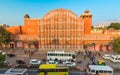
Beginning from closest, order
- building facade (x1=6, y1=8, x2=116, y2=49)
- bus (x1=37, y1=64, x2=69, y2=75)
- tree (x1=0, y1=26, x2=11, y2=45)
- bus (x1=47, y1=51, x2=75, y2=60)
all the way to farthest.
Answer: bus (x1=37, y1=64, x2=69, y2=75) < bus (x1=47, y1=51, x2=75, y2=60) < tree (x1=0, y1=26, x2=11, y2=45) < building facade (x1=6, y1=8, x2=116, y2=49)

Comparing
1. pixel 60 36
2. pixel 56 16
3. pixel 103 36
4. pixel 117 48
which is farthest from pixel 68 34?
pixel 117 48

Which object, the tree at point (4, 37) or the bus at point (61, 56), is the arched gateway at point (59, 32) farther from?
the bus at point (61, 56)

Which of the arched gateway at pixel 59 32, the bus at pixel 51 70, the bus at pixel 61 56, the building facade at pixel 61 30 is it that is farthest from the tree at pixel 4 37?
the bus at pixel 51 70

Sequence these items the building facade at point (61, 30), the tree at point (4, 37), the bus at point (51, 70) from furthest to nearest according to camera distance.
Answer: the building facade at point (61, 30)
the tree at point (4, 37)
the bus at point (51, 70)

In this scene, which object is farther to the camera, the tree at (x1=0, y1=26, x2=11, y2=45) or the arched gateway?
the arched gateway

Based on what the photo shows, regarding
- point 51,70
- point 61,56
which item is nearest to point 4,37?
point 61,56

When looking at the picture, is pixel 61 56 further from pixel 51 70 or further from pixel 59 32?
pixel 51 70

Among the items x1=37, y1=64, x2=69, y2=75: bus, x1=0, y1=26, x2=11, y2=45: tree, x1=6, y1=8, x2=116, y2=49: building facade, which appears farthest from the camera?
x1=6, y1=8, x2=116, y2=49: building facade

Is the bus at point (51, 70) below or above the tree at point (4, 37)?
below

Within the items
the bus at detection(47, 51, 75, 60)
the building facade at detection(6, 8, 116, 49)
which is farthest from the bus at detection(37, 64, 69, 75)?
the building facade at detection(6, 8, 116, 49)

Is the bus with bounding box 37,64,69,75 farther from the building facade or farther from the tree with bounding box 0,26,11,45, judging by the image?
the tree with bounding box 0,26,11,45

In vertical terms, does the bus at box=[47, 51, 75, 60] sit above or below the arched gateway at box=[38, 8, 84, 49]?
below

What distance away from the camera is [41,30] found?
57406mm

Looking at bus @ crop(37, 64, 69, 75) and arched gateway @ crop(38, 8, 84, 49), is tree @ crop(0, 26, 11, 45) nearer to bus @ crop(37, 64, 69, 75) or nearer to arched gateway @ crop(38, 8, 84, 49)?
arched gateway @ crop(38, 8, 84, 49)
